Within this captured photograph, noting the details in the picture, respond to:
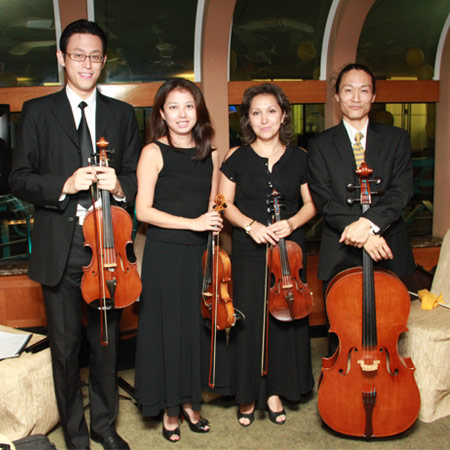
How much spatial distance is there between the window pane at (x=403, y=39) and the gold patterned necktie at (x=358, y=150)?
1.96m

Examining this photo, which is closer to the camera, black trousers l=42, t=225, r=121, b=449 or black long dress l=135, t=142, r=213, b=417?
black trousers l=42, t=225, r=121, b=449

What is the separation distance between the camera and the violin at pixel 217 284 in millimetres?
2389

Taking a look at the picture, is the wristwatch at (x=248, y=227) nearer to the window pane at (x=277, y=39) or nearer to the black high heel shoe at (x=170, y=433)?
the black high heel shoe at (x=170, y=433)

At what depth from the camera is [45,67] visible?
150 inches

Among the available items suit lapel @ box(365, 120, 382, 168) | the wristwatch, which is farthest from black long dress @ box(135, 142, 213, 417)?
suit lapel @ box(365, 120, 382, 168)

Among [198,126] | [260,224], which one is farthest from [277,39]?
[260,224]

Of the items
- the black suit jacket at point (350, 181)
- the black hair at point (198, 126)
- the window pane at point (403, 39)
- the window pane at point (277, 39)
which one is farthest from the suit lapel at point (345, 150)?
the window pane at point (403, 39)

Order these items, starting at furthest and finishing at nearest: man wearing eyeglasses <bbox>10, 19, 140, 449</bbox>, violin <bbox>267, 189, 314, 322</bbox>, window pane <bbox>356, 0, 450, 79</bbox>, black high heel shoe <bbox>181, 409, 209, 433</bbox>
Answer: window pane <bbox>356, 0, 450, 79</bbox> → black high heel shoe <bbox>181, 409, 209, 433</bbox> → violin <bbox>267, 189, 314, 322</bbox> → man wearing eyeglasses <bbox>10, 19, 140, 449</bbox>

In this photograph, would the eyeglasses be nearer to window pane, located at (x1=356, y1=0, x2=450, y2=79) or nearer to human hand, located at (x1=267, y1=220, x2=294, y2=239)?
human hand, located at (x1=267, y1=220, x2=294, y2=239)

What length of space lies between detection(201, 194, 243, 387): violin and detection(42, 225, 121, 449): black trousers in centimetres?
43

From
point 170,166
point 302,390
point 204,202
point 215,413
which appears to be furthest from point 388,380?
point 170,166

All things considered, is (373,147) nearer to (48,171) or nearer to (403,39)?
(48,171)

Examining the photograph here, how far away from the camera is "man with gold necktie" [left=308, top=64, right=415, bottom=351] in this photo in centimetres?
257

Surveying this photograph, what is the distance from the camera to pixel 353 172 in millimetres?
2615
